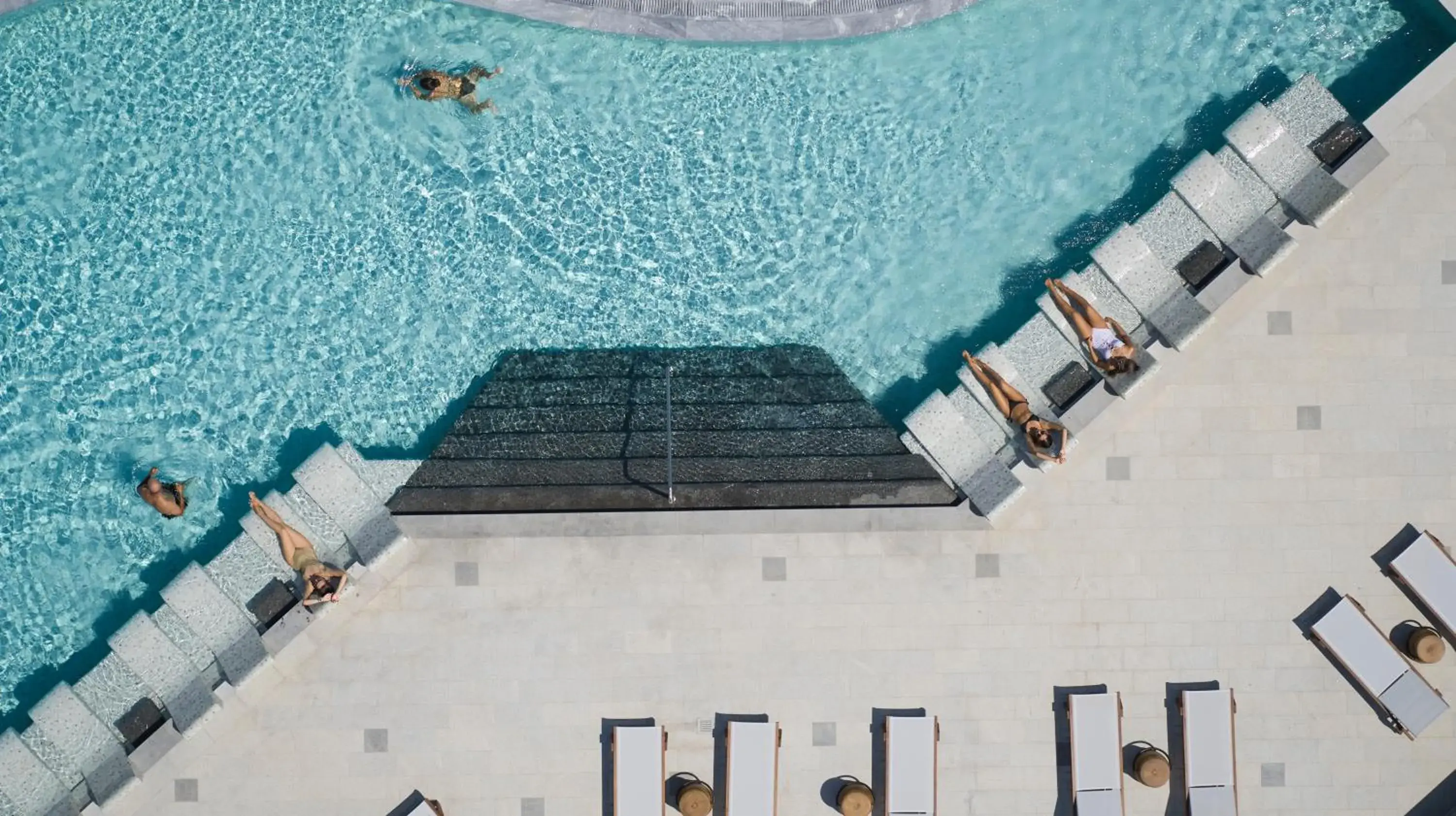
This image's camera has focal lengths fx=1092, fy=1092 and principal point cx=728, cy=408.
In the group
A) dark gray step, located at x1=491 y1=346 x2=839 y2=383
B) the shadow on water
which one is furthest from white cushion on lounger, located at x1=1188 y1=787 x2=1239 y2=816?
dark gray step, located at x1=491 y1=346 x2=839 y2=383

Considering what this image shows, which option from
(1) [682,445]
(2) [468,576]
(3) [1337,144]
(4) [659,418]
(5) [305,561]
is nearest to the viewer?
(5) [305,561]

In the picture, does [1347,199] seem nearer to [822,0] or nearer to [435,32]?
[822,0]

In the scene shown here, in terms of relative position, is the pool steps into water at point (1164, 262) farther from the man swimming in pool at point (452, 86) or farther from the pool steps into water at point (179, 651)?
the pool steps into water at point (179, 651)

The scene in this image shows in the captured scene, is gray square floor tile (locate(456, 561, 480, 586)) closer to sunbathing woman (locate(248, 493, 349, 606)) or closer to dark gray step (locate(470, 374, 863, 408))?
sunbathing woman (locate(248, 493, 349, 606))

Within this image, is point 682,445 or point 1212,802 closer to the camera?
point 1212,802

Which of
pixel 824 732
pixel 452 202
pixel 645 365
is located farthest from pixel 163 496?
pixel 824 732

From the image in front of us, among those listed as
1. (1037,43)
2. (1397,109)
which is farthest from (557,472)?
(1397,109)

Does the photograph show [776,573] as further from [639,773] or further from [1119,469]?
[1119,469]

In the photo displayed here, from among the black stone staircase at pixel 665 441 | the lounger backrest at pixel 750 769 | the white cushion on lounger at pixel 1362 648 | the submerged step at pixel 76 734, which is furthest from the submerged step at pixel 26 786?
the white cushion on lounger at pixel 1362 648
